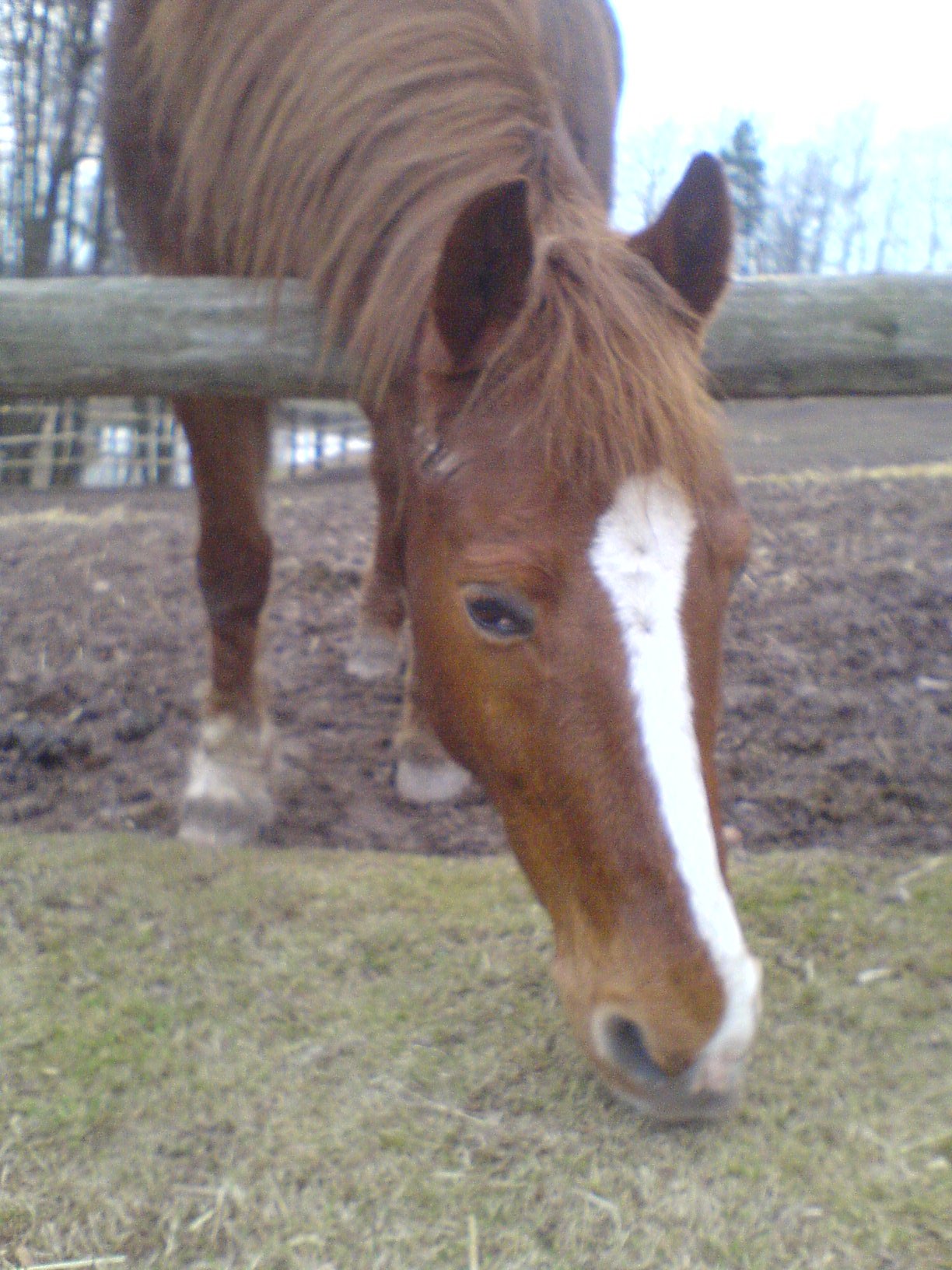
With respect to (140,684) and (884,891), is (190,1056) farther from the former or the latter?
(140,684)

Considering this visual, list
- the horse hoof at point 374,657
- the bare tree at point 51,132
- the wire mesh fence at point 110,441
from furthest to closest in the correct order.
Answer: the wire mesh fence at point 110,441
the bare tree at point 51,132
the horse hoof at point 374,657

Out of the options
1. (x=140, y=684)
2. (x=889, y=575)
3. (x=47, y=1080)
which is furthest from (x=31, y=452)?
(x=47, y=1080)

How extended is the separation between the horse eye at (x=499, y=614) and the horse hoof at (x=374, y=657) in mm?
2126

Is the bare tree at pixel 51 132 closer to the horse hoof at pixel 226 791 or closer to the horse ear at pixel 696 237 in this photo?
the horse hoof at pixel 226 791

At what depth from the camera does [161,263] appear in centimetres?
277

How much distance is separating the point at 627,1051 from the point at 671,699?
0.49 meters

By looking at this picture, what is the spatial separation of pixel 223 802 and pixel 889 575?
9.40 ft

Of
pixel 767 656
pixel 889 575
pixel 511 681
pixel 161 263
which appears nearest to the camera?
pixel 511 681

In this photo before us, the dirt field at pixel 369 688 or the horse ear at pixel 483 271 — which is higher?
the horse ear at pixel 483 271

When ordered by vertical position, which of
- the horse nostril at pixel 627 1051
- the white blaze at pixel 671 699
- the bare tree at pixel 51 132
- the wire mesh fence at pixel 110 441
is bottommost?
the wire mesh fence at pixel 110 441

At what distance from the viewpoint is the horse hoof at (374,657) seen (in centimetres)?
361

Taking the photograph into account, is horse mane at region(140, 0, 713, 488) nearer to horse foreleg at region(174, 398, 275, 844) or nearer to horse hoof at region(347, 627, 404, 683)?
horse foreleg at region(174, 398, 275, 844)

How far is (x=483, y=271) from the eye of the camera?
5.06 ft

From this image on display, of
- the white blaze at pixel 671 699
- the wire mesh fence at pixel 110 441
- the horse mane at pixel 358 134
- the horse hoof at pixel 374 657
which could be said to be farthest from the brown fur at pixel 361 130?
the wire mesh fence at pixel 110 441
